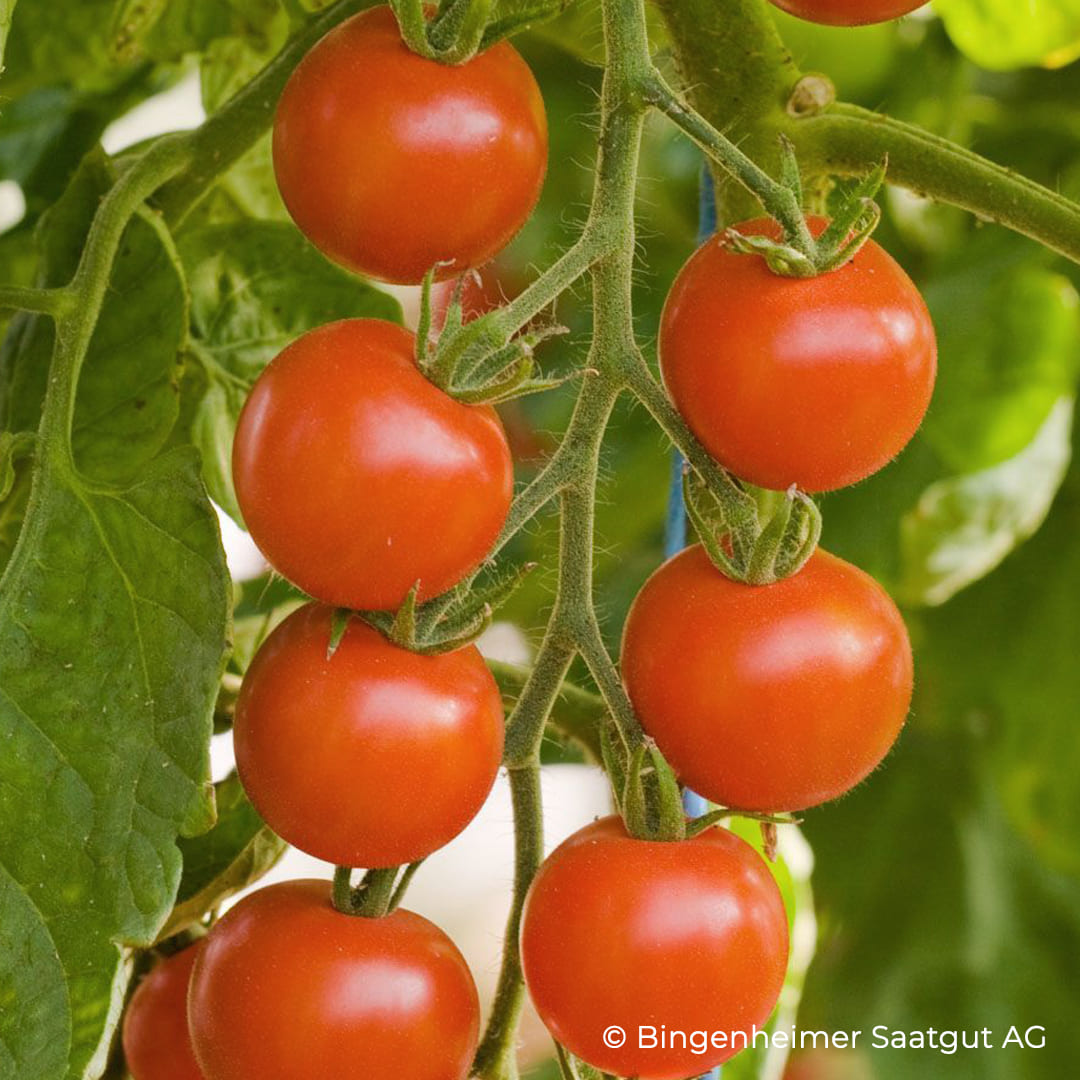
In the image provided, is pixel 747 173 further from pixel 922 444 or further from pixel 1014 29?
pixel 922 444

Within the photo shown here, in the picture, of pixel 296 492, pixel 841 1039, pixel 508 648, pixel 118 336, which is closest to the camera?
pixel 296 492

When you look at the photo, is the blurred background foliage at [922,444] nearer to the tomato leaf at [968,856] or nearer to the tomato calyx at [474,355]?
the tomato leaf at [968,856]

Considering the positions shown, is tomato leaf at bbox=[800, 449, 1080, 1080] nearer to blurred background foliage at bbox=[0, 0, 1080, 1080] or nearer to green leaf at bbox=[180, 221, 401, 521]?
blurred background foliage at bbox=[0, 0, 1080, 1080]

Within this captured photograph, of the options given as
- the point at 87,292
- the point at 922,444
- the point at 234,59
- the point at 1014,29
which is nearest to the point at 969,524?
the point at 922,444

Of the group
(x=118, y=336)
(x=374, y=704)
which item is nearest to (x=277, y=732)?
(x=374, y=704)

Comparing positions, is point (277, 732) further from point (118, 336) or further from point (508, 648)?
point (508, 648)

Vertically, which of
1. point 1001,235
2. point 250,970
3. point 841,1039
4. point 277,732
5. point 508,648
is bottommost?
point 841,1039
